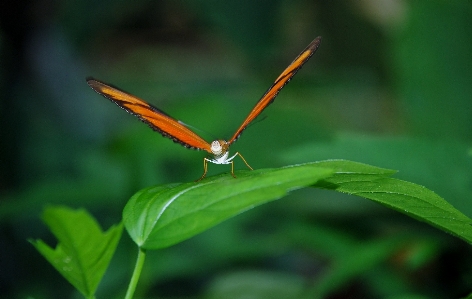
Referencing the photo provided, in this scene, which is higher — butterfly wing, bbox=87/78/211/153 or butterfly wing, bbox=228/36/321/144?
butterfly wing, bbox=228/36/321/144

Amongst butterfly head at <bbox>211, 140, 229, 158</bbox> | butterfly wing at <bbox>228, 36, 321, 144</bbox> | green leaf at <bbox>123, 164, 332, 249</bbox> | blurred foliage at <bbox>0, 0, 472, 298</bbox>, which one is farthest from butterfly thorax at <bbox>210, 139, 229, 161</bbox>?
green leaf at <bbox>123, 164, 332, 249</bbox>

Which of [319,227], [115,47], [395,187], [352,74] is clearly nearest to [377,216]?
[319,227]

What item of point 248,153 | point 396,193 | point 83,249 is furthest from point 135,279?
point 248,153

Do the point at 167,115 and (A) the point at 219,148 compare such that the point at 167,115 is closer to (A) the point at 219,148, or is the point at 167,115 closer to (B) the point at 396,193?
(A) the point at 219,148

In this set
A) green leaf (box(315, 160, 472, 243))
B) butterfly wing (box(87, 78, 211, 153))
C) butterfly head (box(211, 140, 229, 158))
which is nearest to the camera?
green leaf (box(315, 160, 472, 243))

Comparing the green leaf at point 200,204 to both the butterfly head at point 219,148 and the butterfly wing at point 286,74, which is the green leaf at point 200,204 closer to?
the butterfly wing at point 286,74

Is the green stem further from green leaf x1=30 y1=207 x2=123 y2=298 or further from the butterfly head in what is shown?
the butterfly head

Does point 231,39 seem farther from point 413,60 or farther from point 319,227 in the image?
point 319,227

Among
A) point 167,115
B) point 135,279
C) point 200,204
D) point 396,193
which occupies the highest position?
point 167,115
